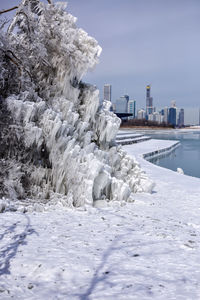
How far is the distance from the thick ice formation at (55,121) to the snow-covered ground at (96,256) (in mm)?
1184

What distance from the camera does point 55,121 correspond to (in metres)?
7.14

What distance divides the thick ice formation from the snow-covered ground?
3.88 ft

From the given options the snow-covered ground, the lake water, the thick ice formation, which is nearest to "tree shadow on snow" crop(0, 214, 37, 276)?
the snow-covered ground

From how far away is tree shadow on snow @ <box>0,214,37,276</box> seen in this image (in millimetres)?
3325

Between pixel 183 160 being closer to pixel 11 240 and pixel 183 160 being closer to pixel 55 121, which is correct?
pixel 55 121

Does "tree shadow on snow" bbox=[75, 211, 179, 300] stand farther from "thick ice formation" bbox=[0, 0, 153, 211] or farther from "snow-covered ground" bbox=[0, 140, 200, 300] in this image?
"thick ice formation" bbox=[0, 0, 153, 211]

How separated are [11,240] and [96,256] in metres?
1.36

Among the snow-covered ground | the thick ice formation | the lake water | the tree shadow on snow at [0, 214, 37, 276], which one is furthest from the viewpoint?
the lake water

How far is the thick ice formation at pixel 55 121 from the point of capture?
6.80 metres

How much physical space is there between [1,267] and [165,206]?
5.97m

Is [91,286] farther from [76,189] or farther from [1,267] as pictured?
[76,189]

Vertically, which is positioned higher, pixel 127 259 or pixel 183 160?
pixel 127 259

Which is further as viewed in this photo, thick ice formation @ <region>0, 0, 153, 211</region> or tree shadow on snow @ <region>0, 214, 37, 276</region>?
thick ice formation @ <region>0, 0, 153, 211</region>

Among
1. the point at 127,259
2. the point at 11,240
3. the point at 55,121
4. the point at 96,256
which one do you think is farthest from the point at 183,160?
the point at 11,240
